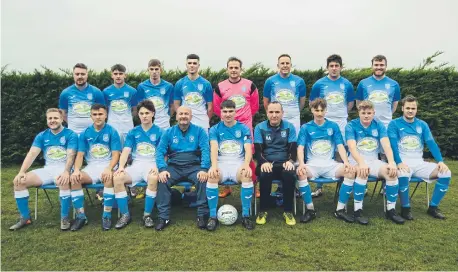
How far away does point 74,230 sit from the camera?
4.22m

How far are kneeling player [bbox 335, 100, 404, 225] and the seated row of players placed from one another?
0.04 feet

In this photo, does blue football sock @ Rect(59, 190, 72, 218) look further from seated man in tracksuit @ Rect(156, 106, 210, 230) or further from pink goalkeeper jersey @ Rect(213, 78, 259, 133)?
pink goalkeeper jersey @ Rect(213, 78, 259, 133)

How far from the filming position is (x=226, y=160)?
470 cm

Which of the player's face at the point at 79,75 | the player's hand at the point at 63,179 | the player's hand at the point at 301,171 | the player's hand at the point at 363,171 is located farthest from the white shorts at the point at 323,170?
the player's face at the point at 79,75

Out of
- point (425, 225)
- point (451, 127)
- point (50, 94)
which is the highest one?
point (50, 94)

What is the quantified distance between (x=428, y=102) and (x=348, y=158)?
199 inches

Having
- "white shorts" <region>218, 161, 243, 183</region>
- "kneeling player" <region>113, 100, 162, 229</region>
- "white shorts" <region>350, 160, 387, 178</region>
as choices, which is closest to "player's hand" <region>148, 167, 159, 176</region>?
"kneeling player" <region>113, 100, 162, 229</region>

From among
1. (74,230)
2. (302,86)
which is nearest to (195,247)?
(74,230)

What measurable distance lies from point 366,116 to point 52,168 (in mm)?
4087

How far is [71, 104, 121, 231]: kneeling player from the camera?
171 inches

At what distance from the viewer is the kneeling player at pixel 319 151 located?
4535mm

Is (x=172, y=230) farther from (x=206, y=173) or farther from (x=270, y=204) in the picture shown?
(x=270, y=204)

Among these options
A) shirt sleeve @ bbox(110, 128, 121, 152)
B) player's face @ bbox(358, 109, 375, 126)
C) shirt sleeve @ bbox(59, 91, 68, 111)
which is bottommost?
shirt sleeve @ bbox(110, 128, 121, 152)

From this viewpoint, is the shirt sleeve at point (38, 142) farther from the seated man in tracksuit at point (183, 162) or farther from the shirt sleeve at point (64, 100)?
the seated man in tracksuit at point (183, 162)
